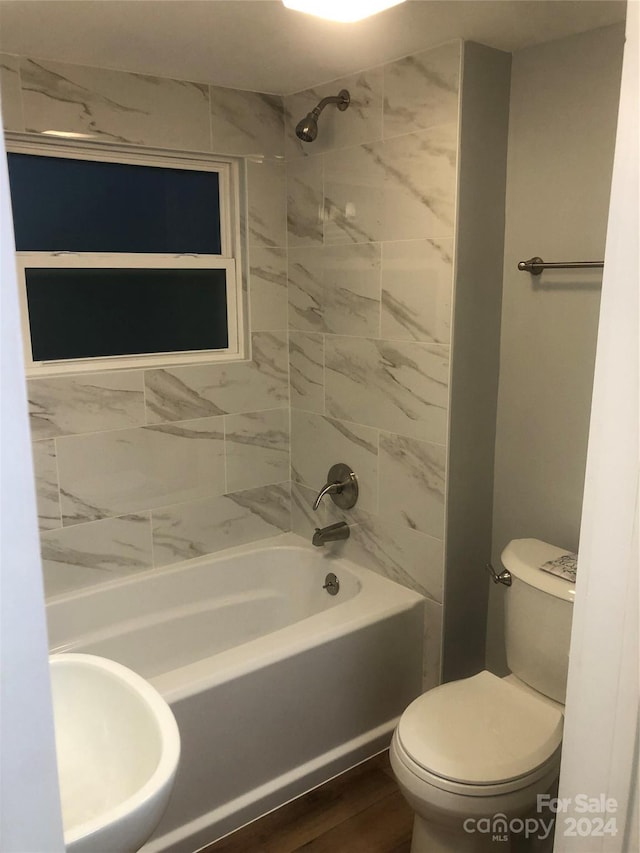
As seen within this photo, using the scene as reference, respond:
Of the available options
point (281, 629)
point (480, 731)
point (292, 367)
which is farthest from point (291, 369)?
point (480, 731)

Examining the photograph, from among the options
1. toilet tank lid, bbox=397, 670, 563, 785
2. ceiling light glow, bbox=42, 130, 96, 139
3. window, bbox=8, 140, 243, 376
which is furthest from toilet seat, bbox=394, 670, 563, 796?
ceiling light glow, bbox=42, 130, 96, 139

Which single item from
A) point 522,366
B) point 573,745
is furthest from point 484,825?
point 522,366

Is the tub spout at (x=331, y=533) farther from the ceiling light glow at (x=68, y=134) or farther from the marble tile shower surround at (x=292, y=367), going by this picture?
the ceiling light glow at (x=68, y=134)

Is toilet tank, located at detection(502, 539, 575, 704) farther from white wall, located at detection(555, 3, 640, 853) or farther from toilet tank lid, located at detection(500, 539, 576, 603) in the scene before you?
white wall, located at detection(555, 3, 640, 853)

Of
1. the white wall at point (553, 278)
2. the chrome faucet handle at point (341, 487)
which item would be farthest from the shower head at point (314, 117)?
the chrome faucet handle at point (341, 487)

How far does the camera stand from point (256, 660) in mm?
2109

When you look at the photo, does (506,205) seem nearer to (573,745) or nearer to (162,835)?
(573,745)

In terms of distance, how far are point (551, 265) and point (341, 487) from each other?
1.15m

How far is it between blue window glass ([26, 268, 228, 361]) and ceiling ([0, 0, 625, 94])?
0.71 meters

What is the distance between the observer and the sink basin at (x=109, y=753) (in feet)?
3.84

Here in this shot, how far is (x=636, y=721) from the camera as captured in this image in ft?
3.47

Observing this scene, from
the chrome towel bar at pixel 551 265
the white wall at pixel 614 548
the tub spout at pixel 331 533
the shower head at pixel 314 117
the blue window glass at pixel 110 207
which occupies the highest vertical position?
the shower head at pixel 314 117

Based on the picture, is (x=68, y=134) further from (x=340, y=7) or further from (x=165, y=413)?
(x=340, y=7)

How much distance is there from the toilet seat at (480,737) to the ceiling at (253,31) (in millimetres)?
1896
